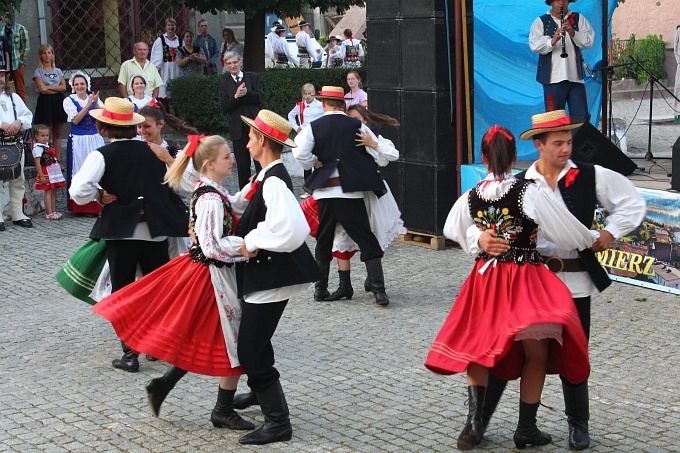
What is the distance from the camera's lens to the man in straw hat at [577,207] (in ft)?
16.7

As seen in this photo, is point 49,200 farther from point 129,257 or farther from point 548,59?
point 129,257

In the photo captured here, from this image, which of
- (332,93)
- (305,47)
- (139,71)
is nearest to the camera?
(332,93)

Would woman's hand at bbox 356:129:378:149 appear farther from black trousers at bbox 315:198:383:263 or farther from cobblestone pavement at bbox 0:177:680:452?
cobblestone pavement at bbox 0:177:680:452

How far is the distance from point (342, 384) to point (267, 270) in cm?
145

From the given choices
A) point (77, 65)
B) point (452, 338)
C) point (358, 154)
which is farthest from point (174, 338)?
point (77, 65)

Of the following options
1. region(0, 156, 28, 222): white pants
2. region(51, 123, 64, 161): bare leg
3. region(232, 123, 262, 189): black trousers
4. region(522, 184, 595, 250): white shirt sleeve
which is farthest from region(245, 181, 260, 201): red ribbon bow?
region(51, 123, 64, 161): bare leg

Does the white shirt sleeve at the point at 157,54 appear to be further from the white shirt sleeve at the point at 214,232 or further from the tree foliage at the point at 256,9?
the white shirt sleeve at the point at 214,232

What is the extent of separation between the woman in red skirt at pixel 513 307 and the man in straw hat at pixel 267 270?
81 cm

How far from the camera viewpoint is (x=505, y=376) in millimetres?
5191

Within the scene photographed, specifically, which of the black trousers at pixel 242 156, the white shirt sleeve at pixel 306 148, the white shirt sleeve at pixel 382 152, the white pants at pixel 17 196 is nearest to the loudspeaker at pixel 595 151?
the white shirt sleeve at pixel 382 152

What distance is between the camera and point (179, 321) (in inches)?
209

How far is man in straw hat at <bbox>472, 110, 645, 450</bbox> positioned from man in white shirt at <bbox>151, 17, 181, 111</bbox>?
473 inches

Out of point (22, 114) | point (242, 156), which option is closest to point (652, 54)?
point (242, 156)

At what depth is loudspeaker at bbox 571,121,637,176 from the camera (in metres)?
7.45
